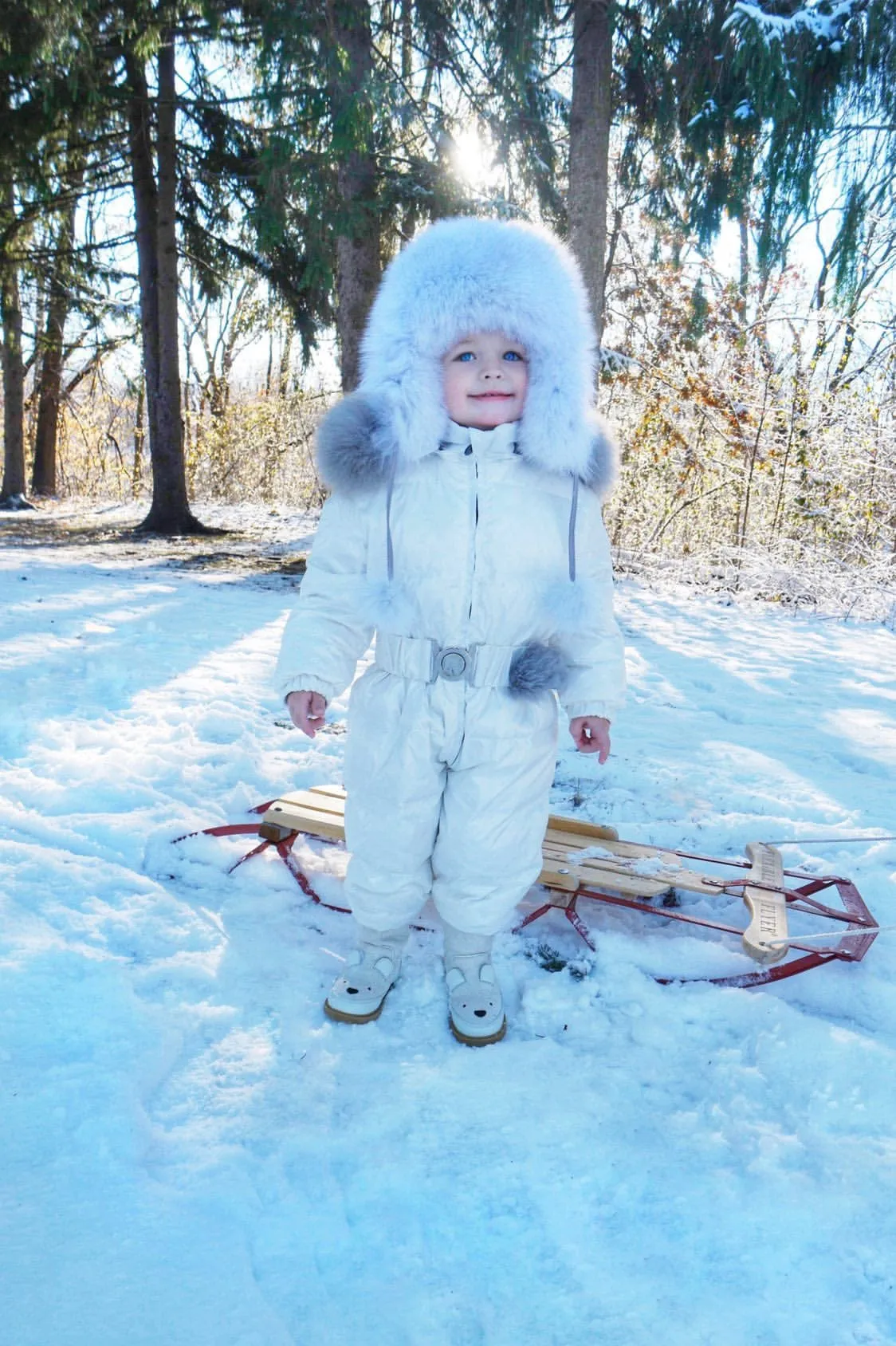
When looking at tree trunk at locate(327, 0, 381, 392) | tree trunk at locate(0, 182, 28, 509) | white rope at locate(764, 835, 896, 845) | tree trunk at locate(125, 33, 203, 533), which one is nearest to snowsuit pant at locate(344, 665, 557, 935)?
white rope at locate(764, 835, 896, 845)

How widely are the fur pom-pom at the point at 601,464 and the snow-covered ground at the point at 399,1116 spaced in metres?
1.02

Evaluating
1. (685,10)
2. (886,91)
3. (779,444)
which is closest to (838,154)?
(886,91)

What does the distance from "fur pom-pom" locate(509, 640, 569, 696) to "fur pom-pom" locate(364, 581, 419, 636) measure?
0.23 meters

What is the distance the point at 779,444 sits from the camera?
21.9ft

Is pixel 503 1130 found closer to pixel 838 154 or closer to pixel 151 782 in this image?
pixel 151 782

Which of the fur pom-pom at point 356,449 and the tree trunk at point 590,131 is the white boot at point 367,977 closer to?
the fur pom-pom at point 356,449

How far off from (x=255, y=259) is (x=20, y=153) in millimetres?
2150

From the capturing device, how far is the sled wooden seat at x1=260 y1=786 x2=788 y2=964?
78.5 inches

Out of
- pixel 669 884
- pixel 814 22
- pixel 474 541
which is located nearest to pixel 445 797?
pixel 474 541

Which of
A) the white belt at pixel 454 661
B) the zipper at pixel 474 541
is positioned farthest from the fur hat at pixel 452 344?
the white belt at pixel 454 661

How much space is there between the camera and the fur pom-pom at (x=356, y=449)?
1755 millimetres

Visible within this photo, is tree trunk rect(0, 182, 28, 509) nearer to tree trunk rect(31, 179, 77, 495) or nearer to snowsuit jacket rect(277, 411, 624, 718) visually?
tree trunk rect(31, 179, 77, 495)

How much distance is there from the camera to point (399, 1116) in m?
1.49

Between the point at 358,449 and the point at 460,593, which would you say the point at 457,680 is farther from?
the point at 358,449
